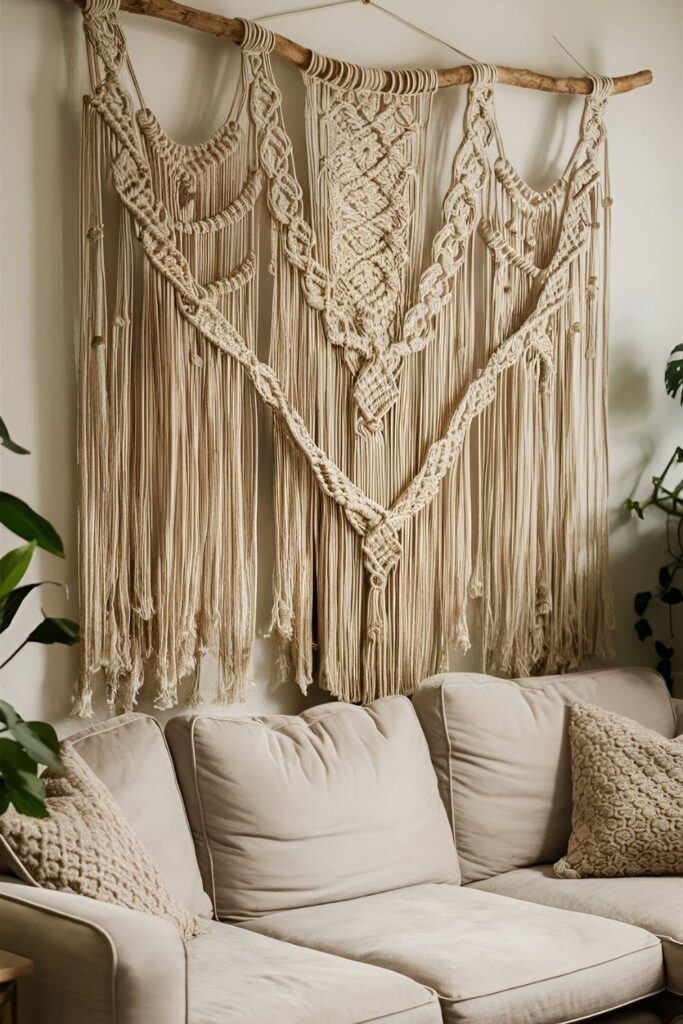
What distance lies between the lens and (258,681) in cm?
263

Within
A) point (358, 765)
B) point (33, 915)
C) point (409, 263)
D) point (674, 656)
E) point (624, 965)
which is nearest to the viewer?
point (33, 915)

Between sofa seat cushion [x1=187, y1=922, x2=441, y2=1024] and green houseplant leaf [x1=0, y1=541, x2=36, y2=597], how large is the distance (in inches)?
24.5

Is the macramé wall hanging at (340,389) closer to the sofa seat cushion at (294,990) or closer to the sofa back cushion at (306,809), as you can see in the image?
the sofa back cushion at (306,809)

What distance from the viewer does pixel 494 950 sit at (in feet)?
6.47

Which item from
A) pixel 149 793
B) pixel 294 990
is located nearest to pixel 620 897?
pixel 294 990

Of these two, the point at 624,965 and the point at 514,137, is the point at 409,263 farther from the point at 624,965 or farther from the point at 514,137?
the point at 624,965

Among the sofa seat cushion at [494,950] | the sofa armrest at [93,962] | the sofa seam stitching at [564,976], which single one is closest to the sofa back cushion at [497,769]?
the sofa seat cushion at [494,950]

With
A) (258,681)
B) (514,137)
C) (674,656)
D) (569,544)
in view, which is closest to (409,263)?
(514,137)

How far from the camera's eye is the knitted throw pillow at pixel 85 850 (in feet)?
5.92

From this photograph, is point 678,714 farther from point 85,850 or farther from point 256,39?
point 256,39

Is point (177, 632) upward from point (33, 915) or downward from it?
upward

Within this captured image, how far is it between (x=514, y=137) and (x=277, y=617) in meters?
1.42

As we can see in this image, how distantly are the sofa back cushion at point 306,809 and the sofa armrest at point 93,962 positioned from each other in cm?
56

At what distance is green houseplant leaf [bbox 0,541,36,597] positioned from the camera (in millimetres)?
1627
